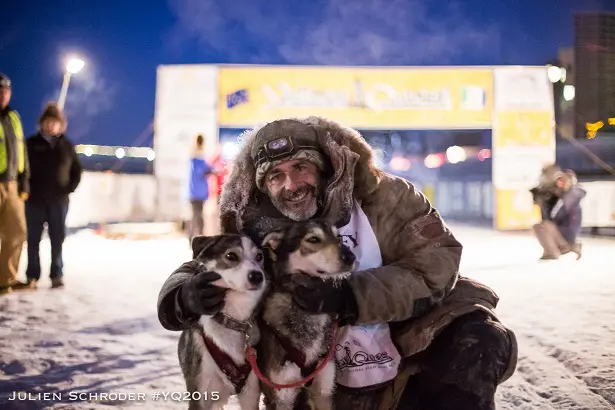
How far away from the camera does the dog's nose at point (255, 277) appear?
6.76 ft

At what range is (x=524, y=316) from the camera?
4.53m

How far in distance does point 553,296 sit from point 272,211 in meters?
4.47

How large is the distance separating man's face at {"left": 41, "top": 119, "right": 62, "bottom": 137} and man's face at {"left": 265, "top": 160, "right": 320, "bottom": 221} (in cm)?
463

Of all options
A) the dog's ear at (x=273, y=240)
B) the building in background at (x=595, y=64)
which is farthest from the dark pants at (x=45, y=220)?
the building in background at (x=595, y=64)

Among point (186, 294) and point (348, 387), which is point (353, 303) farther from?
point (186, 294)

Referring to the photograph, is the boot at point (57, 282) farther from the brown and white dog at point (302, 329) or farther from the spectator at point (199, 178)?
the brown and white dog at point (302, 329)

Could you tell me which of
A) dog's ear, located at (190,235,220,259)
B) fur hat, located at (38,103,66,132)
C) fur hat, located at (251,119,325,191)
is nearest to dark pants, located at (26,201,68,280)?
fur hat, located at (38,103,66,132)

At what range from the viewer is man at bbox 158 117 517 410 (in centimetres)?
188

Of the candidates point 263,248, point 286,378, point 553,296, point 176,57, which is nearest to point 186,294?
point 263,248

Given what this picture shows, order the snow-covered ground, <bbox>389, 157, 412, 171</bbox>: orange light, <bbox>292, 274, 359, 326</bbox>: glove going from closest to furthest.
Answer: <bbox>292, 274, 359, 326</bbox>: glove
the snow-covered ground
<bbox>389, 157, 412, 171</bbox>: orange light

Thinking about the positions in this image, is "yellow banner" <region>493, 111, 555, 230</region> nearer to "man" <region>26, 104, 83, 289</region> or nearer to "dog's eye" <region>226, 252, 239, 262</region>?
"man" <region>26, 104, 83, 289</region>

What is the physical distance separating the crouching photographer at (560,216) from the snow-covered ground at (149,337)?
0.74 meters

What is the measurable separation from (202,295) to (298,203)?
0.62 m

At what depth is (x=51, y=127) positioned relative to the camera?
18.8ft
